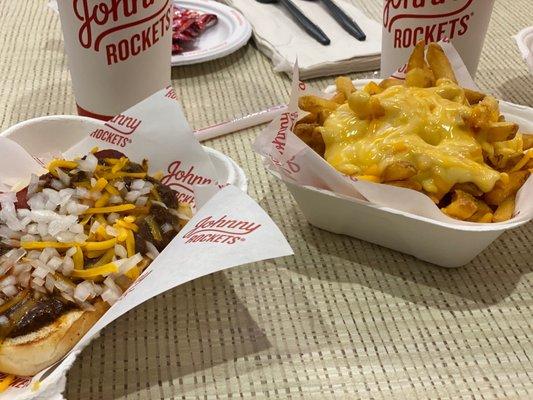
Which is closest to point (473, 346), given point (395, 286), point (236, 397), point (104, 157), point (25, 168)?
point (395, 286)

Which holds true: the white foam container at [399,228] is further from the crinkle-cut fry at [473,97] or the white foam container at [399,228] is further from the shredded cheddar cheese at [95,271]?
the shredded cheddar cheese at [95,271]

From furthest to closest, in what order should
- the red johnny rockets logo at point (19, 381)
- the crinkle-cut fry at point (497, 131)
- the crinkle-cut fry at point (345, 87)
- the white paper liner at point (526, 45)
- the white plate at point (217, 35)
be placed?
the white plate at point (217, 35) → the white paper liner at point (526, 45) → the crinkle-cut fry at point (345, 87) → the crinkle-cut fry at point (497, 131) → the red johnny rockets logo at point (19, 381)

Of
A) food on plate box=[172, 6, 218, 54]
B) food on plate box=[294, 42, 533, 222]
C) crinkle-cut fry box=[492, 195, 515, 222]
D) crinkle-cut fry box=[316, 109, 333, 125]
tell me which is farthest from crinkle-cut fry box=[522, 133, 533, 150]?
food on plate box=[172, 6, 218, 54]

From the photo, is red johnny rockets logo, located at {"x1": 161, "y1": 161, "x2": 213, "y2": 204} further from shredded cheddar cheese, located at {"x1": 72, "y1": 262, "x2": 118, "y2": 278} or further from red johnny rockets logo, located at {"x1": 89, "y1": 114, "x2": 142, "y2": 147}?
shredded cheddar cheese, located at {"x1": 72, "y1": 262, "x2": 118, "y2": 278}

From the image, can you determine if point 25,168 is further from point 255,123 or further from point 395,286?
point 395,286

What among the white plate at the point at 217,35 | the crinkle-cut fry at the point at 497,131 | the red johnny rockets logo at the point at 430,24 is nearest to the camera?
the crinkle-cut fry at the point at 497,131

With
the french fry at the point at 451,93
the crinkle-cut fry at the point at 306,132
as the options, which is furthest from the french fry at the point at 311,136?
the french fry at the point at 451,93
